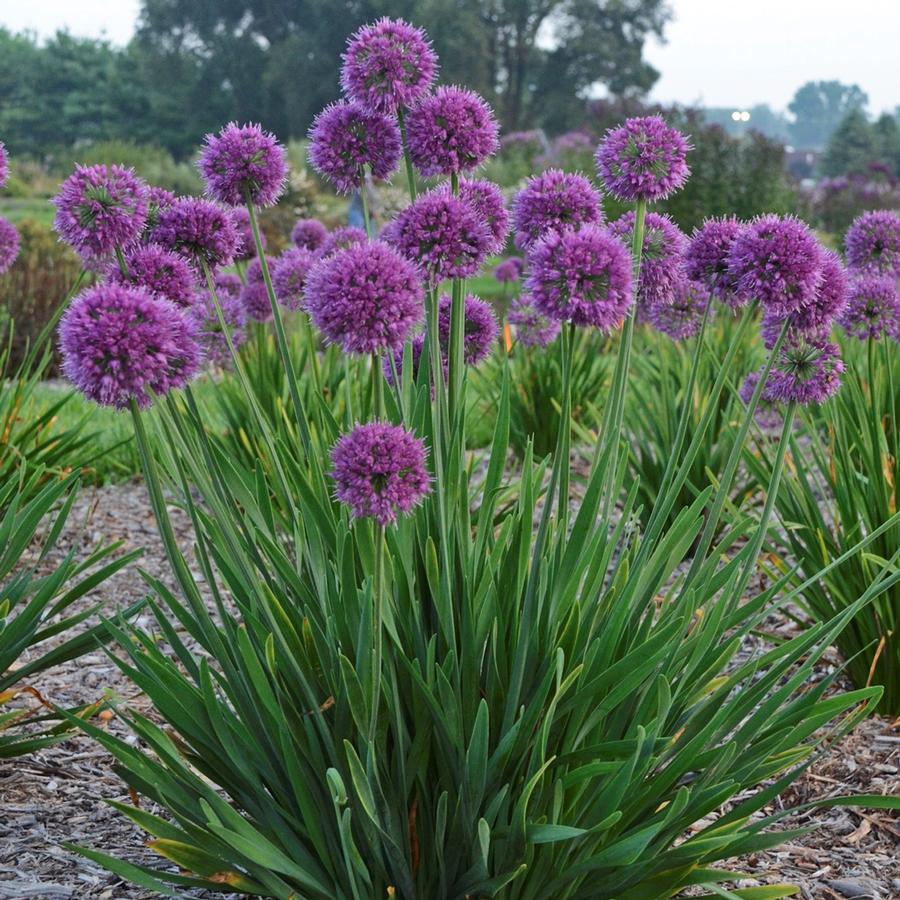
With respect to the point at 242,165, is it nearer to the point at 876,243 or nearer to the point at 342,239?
the point at 342,239

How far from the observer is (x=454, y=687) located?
7.36 ft

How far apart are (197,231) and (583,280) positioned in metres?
0.82

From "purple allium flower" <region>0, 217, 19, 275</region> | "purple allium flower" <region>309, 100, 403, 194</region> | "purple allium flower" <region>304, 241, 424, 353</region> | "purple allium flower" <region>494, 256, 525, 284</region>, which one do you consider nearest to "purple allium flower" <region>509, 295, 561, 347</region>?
"purple allium flower" <region>494, 256, 525, 284</region>

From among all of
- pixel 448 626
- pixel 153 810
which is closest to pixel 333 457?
pixel 448 626

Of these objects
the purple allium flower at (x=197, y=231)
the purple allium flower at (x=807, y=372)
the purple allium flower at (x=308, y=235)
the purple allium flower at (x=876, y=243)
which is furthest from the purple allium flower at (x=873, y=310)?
the purple allium flower at (x=308, y=235)

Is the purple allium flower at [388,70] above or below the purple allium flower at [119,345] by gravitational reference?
above

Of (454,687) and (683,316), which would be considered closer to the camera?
(454,687)

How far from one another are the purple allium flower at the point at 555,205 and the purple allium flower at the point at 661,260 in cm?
15

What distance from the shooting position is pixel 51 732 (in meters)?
Result: 3.12

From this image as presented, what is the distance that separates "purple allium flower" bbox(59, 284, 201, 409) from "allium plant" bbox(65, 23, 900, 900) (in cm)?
16

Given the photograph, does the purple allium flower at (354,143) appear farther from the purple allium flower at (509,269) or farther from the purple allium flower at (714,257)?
the purple allium flower at (509,269)

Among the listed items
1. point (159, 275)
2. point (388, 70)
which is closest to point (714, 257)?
point (388, 70)

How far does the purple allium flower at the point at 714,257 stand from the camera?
233 centimetres

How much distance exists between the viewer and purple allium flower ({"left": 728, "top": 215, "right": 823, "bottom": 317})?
2150 mm
